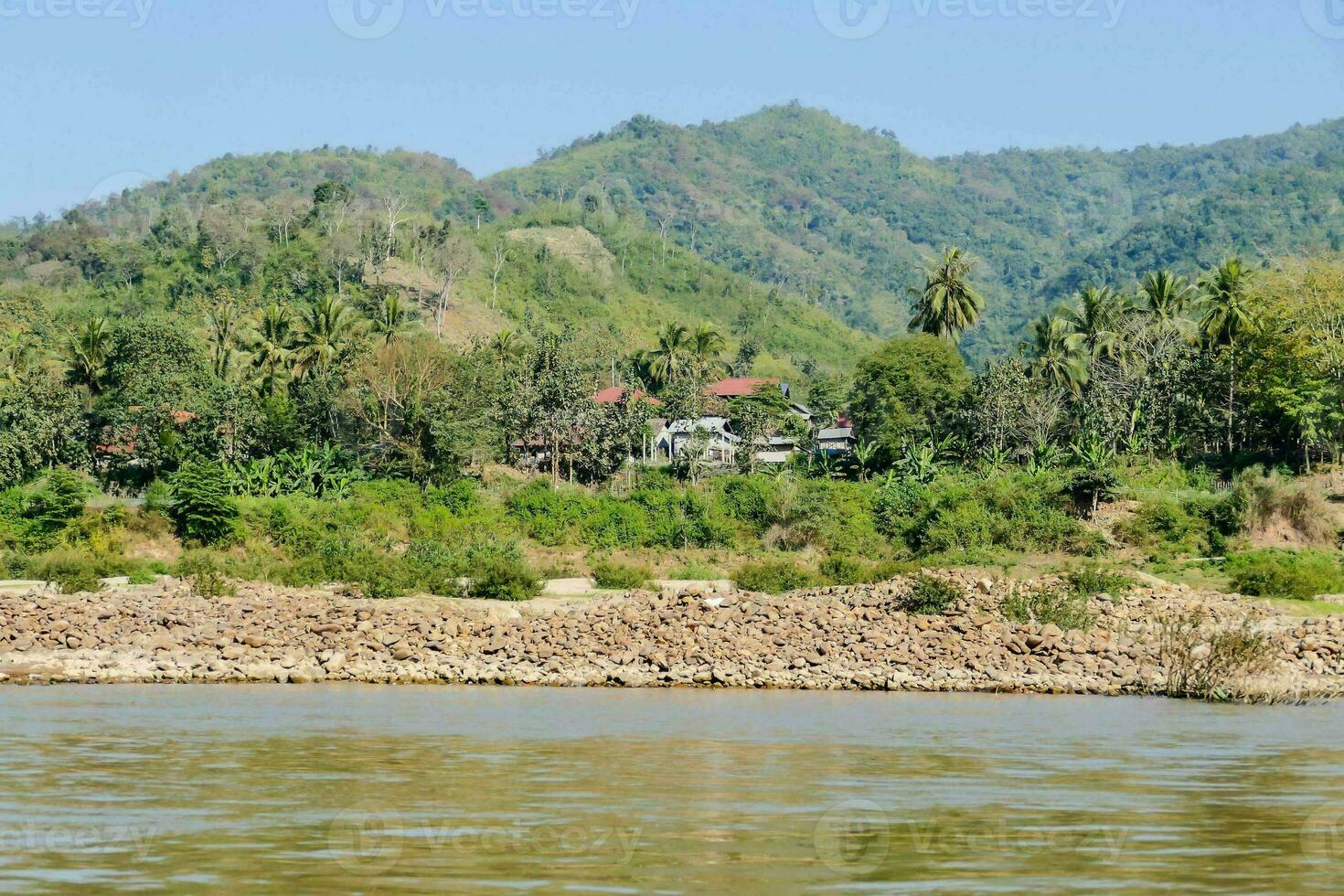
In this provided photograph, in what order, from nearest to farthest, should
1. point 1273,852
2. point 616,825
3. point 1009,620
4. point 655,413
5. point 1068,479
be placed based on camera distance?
point 1273,852
point 616,825
point 1009,620
point 1068,479
point 655,413

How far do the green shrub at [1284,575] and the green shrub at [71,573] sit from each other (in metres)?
30.1

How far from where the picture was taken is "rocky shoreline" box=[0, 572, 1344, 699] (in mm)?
29312

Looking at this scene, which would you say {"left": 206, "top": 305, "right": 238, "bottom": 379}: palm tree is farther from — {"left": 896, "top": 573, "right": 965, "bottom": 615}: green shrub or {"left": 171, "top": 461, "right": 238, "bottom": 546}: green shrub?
{"left": 896, "top": 573, "right": 965, "bottom": 615}: green shrub

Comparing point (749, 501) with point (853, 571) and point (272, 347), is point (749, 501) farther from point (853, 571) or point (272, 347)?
point (272, 347)

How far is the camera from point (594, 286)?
132875 millimetres

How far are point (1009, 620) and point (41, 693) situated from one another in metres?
19.3

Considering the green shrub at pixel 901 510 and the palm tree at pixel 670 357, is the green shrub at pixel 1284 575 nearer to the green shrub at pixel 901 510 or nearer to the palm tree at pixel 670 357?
the green shrub at pixel 901 510

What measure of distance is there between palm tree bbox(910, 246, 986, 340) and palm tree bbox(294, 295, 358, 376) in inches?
1115

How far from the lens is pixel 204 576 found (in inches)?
1486

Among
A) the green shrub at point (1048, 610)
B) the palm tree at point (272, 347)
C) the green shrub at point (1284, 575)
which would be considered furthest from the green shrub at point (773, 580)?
the palm tree at point (272, 347)

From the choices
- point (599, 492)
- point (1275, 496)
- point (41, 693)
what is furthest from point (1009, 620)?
point (599, 492)

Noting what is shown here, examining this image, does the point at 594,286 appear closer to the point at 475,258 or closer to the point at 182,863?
the point at 475,258

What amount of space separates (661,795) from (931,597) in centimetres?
1781

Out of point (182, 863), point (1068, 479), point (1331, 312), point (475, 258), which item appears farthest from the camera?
point (475, 258)
